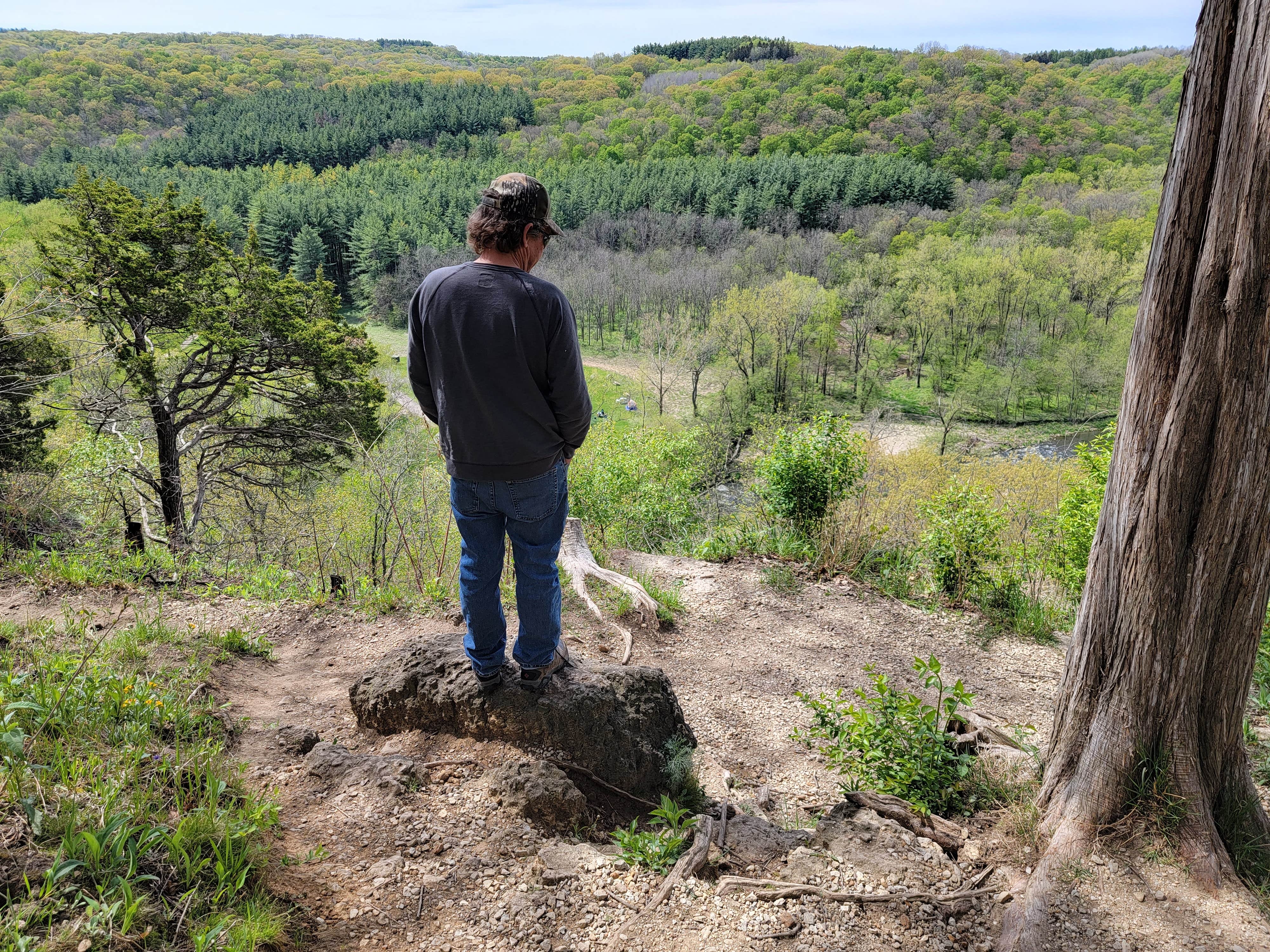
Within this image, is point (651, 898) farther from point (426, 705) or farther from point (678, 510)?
point (678, 510)

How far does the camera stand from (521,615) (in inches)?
128

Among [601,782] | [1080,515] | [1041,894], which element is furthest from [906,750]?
[1080,515]

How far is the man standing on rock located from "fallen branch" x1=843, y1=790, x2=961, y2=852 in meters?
1.62

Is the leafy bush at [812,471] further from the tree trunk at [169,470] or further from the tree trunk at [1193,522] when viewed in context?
the tree trunk at [169,470]

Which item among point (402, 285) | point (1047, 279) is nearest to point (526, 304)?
point (1047, 279)

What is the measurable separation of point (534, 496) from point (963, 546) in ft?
16.1

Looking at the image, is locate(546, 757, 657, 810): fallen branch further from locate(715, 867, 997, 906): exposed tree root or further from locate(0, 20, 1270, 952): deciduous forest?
locate(715, 867, 997, 906): exposed tree root

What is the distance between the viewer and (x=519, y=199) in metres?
2.72

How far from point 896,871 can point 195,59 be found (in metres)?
184

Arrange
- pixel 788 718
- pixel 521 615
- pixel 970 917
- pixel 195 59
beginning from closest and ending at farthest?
pixel 970 917 < pixel 521 615 < pixel 788 718 < pixel 195 59

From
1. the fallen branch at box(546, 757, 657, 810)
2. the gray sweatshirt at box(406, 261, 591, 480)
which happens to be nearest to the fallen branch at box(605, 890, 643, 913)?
the fallen branch at box(546, 757, 657, 810)

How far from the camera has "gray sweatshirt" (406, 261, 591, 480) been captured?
2725 mm

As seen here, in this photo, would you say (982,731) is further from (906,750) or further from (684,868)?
(684,868)

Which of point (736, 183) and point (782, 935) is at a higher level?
point (736, 183)
